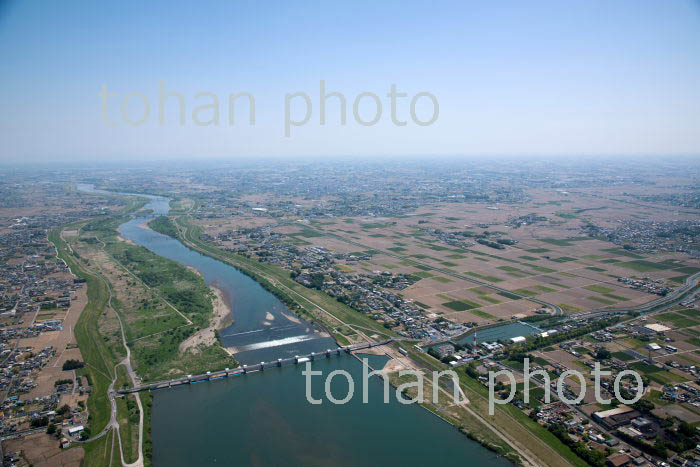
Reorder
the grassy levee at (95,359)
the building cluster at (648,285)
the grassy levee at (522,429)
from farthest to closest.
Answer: the building cluster at (648,285) → the grassy levee at (95,359) → the grassy levee at (522,429)

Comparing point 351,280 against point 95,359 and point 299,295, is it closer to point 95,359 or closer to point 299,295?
point 299,295

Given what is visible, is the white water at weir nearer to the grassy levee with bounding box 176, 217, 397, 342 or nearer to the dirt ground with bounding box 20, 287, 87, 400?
the grassy levee with bounding box 176, 217, 397, 342

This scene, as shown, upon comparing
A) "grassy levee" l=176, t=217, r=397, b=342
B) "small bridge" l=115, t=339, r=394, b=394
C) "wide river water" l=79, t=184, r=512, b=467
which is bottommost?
"wide river water" l=79, t=184, r=512, b=467

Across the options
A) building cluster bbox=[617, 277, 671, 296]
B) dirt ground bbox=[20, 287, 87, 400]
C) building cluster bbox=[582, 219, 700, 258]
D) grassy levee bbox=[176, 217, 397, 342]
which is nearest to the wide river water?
grassy levee bbox=[176, 217, 397, 342]

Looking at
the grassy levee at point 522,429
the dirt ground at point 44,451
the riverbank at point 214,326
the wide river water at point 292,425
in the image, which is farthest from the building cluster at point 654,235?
the dirt ground at point 44,451

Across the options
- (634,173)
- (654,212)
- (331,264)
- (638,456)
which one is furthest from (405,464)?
(634,173)

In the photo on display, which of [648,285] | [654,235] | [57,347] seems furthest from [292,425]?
[654,235]

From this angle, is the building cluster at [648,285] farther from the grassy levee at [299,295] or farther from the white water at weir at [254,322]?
the white water at weir at [254,322]
